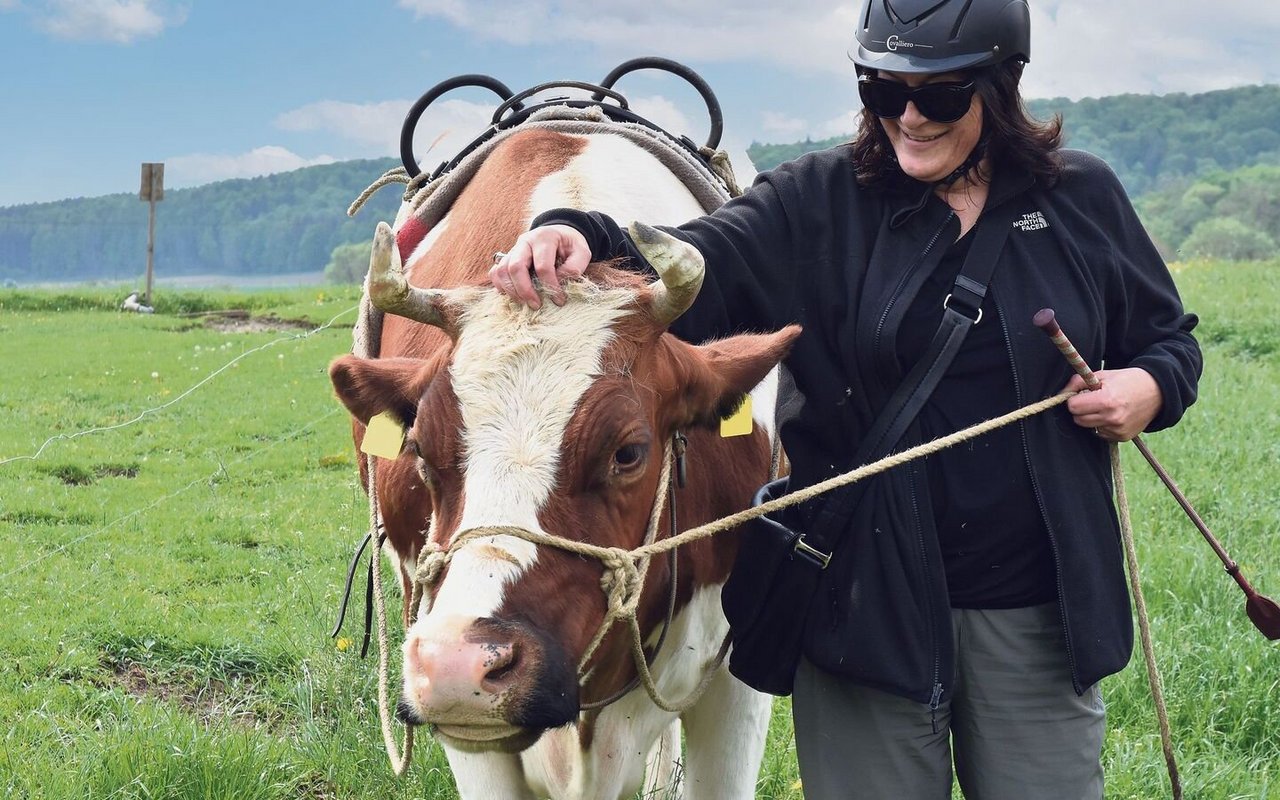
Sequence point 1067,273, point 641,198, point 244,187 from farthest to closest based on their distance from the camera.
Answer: point 244,187 → point 641,198 → point 1067,273

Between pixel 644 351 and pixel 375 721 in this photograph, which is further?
pixel 375 721

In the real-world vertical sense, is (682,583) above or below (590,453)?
below

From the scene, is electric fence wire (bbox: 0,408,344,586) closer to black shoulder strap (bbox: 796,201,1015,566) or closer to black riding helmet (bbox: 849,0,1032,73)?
black shoulder strap (bbox: 796,201,1015,566)

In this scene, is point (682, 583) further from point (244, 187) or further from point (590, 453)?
point (244, 187)

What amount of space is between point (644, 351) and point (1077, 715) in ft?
3.69

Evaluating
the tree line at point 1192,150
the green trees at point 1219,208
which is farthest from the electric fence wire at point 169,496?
the tree line at point 1192,150

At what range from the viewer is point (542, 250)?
2.33 metres

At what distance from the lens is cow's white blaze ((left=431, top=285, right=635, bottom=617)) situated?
2.03 m

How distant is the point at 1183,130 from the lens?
85.6m

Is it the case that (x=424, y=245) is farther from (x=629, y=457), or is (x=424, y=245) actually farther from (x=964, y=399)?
(x=964, y=399)

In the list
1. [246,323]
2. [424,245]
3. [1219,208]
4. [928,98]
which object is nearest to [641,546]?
[928,98]

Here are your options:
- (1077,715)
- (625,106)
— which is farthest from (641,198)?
(1077,715)

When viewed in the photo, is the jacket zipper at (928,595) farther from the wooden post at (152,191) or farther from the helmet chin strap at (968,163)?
the wooden post at (152,191)

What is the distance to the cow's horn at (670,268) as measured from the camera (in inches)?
88.9
